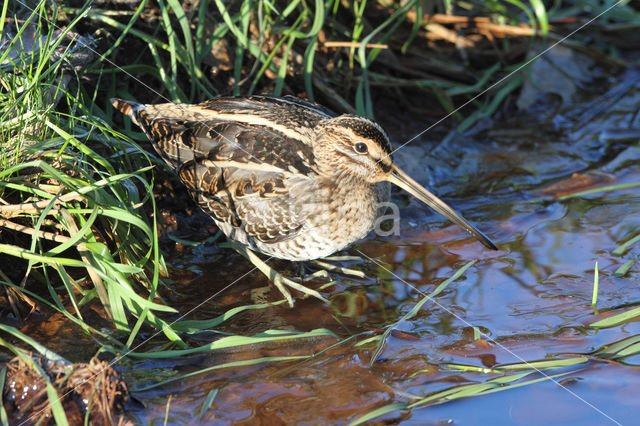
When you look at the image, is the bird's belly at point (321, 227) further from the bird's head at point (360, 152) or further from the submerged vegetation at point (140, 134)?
the submerged vegetation at point (140, 134)

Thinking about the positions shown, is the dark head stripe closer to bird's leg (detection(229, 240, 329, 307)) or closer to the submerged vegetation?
the submerged vegetation

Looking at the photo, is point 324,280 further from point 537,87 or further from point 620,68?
point 620,68

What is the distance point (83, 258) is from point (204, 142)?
3.26 ft

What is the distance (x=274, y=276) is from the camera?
429 centimetres

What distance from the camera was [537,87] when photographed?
6297 millimetres

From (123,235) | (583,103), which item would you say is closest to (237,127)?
(123,235)

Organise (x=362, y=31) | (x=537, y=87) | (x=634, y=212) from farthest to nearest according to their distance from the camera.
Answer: (x=537, y=87) < (x=362, y=31) < (x=634, y=212)

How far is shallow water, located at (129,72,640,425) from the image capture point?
3.25 metres

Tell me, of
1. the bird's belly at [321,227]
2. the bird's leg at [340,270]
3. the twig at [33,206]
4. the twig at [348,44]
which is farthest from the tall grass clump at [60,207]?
the twig at [348,44]

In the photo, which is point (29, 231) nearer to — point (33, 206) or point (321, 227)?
point (33, 206)

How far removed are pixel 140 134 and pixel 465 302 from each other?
2.28 meters

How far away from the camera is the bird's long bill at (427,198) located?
434 centimetres

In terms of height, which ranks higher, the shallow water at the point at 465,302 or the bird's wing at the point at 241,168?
the bird's wing at the point at 241,168

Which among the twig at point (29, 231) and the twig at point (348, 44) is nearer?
the twig at point (29, 231)
